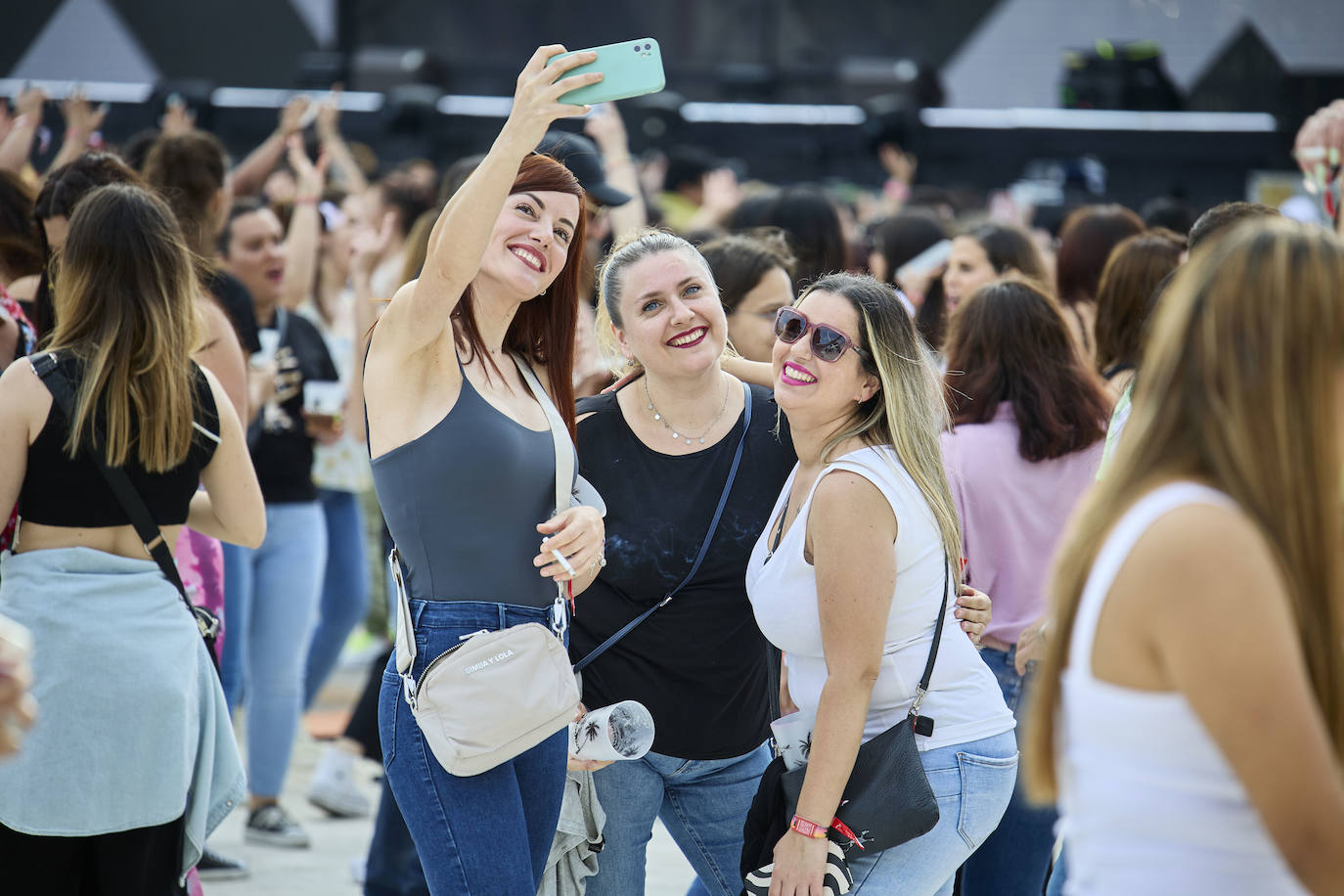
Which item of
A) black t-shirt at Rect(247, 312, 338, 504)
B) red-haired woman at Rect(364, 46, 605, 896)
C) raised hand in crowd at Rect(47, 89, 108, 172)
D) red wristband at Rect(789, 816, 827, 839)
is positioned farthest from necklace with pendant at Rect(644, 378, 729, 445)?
raised hand in crowd at Rect(47, 89, 108, 172)

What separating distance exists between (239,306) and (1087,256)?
264 cm

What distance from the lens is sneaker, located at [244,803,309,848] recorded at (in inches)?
168

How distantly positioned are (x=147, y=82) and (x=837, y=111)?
639 centimetres

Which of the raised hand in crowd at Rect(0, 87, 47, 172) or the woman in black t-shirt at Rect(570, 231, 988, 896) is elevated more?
the raised hand in crowd at Rect(0, 87, 47, 172)

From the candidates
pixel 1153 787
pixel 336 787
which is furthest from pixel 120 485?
pixel 336 787

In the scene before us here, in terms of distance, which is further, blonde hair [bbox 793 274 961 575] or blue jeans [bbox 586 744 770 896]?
blue jeans [bbox 586 744 770 896]

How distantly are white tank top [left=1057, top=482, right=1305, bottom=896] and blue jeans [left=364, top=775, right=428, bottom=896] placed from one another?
7.82 ft

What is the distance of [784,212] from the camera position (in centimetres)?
430

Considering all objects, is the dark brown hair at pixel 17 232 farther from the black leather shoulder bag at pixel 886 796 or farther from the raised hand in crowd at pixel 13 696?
the black leather shoulder bag at pixel 886 796

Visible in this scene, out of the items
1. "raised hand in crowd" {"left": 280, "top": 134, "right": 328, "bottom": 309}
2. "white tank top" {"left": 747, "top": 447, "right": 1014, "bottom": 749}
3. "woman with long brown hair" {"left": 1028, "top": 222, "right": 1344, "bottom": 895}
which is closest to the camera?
"woman with long brown hair" {"left": 1028, "top": 222, "right": 1344, "bottom": 895}

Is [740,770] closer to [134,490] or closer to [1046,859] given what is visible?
[1046,859]

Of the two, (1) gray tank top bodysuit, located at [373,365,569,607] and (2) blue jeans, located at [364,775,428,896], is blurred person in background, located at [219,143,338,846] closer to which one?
(2) blue jeans, located at [364,775,428,896]

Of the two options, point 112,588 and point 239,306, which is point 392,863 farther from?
point 239,306

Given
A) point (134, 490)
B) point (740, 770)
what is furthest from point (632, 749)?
point (134, 490)
